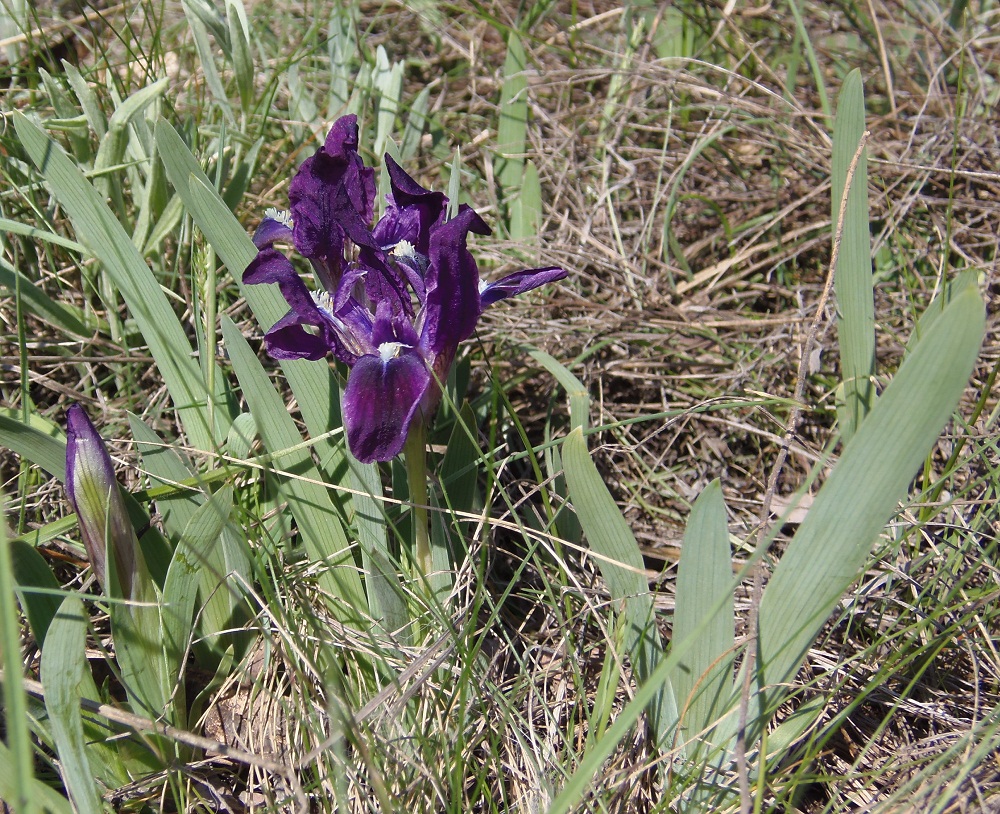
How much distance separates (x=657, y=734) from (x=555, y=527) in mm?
452

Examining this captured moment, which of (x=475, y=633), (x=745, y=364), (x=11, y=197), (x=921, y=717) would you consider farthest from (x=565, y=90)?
(x=921, y=717)

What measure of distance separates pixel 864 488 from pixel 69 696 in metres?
1.17

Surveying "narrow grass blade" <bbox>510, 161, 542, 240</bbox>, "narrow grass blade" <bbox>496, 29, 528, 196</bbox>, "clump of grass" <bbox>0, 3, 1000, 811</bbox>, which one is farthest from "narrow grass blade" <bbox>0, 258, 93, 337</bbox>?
"narrow grass blade" <bbox>496, 29, 528, 196</bbox>

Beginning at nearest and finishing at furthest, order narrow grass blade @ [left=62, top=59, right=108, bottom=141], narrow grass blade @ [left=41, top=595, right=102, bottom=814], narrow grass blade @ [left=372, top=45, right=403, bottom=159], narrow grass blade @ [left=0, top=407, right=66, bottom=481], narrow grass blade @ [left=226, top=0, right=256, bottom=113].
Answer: narrow grass blade @ [left=41, top=595, right=102, bottom=814], narrow grass blade @ [left=0, top=407, right=66, bottom=481], narrow grass blade @ [left=62, top=59, right=108, bottom=141], narrow grass blade @ [left=226, top=0, right=256, bottom=113], narrow grass blade @ [left=372, top=45, right=403, bottom=159]

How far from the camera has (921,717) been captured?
5.00ft

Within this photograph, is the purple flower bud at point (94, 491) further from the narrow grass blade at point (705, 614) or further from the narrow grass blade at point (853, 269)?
the narrow grass blade at point (853, 269)

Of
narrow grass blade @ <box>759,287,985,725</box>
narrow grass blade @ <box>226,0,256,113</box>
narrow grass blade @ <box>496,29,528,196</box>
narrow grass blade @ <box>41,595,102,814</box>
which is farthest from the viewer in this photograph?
narrow grass blade @ <box>496,29,528,196</box>

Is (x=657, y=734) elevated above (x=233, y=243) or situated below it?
below

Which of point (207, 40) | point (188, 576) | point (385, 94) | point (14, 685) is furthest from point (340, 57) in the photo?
point (14, 685)

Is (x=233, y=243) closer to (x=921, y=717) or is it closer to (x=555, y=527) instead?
(x=555, y=527)

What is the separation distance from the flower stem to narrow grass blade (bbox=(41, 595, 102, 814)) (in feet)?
1.72

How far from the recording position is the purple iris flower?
121 centimetres

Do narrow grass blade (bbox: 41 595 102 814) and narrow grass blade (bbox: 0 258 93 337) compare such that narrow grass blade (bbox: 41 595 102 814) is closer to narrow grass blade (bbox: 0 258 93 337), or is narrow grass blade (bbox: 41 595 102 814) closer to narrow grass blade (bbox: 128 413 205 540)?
narrow grass blade (bbox: 128 413 205 540)

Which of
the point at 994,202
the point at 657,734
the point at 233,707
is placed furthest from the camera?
the point at 994,202
